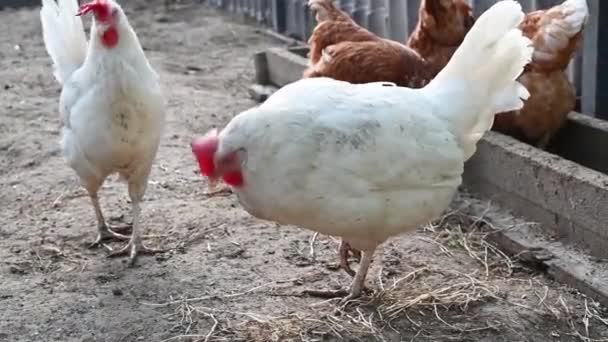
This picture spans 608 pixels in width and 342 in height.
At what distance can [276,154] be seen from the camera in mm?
3098

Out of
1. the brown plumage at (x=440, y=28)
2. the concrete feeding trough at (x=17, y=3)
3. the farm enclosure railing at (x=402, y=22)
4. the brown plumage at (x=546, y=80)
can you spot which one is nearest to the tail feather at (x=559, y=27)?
the brown plumage at (x=546, y=80)

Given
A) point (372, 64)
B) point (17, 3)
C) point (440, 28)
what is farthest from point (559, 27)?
point (17, 3)

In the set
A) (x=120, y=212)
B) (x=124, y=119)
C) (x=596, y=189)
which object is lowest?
(x=120, y=212)

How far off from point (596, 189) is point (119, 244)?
7.82ft

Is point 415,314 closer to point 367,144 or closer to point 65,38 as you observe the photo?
point 367,144

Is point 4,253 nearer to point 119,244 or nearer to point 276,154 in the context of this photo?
point 119,244

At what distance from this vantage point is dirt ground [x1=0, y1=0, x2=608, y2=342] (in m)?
3.36

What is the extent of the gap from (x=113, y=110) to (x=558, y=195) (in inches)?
83.7

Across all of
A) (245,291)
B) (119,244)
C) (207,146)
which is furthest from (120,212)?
(207,146)

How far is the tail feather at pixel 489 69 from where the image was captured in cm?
329

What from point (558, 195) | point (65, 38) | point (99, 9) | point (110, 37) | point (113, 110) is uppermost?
point (99, 9)

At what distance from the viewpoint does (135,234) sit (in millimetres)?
4098

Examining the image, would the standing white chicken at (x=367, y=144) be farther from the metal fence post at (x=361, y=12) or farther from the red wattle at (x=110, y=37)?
the metal fence post at (x=361, y=12)

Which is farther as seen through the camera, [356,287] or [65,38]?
[65,38]
